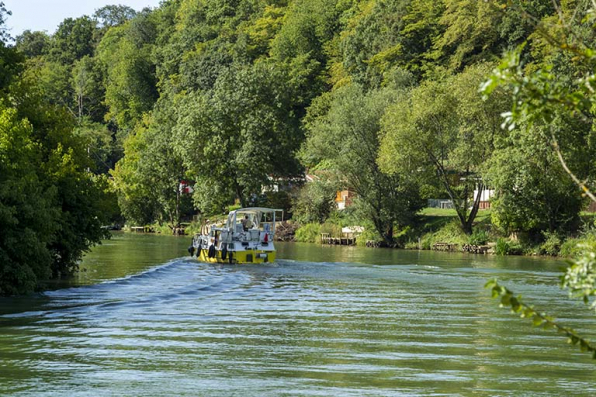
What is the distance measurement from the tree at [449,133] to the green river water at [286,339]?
24.9 metres

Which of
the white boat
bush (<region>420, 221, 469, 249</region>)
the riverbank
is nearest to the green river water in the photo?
the white boat

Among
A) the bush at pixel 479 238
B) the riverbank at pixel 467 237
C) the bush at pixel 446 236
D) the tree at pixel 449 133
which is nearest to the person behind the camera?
the riverbank at pixel 467 237

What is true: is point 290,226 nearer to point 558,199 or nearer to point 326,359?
point 558,199

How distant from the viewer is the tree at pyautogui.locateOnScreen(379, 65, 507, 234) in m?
65.1

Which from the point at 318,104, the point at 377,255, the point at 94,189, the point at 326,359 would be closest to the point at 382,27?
the point at 318,104

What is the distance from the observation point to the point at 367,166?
244 feet

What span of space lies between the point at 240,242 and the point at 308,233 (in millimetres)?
32971

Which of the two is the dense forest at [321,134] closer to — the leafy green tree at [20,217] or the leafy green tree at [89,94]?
the leafy green tree at [20,217]

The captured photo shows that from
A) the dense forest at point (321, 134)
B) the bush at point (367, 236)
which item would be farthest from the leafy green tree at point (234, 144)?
the bush at point (367, 236)

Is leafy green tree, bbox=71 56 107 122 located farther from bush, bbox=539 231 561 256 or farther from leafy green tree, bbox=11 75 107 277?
leafy green tree, bbox=11 75 107 277

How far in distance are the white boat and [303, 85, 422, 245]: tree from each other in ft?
69.6

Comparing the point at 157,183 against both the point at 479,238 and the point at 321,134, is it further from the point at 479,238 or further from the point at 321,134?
the point at 479,238

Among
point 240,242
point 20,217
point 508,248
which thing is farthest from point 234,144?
point 20,217

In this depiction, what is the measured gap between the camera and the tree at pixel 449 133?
65125 mm
